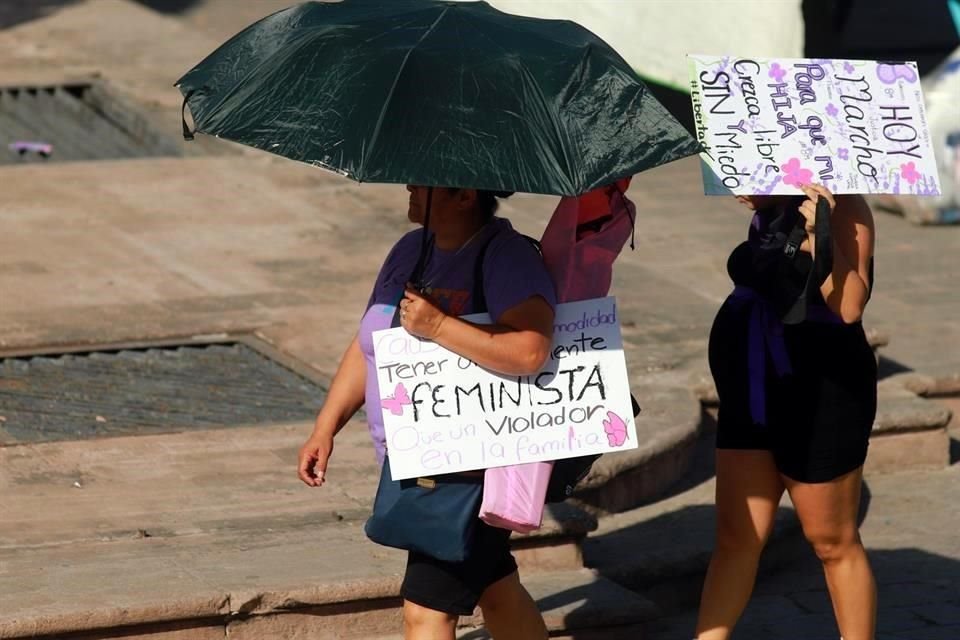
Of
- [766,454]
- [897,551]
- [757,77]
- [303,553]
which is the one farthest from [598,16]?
[897,551]

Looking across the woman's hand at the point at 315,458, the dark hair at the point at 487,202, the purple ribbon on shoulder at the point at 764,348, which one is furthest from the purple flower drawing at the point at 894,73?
the woman's hand at the point at 315,458

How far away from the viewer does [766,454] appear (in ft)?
16.3

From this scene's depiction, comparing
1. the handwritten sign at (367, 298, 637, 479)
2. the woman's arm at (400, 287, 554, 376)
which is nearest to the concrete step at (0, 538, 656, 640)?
the handwritten sign at (367, 298, 637, 479)

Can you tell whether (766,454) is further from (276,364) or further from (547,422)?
(276,364)

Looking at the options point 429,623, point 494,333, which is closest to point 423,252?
point 494,333

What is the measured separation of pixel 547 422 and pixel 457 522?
1.04 ft

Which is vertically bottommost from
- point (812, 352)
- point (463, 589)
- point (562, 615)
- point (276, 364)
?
point (276, 364)

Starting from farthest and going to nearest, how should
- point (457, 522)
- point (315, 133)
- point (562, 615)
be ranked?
point (562, 615), point (457, 522), point (315, 133)

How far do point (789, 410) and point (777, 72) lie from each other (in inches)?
34.7

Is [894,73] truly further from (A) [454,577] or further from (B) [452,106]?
(A) [454,577]

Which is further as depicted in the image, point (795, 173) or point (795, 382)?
point (795, 382)

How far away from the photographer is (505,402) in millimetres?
4414

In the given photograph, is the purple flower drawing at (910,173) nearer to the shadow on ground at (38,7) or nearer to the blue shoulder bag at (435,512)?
the blue shoulder bag at (435,512)

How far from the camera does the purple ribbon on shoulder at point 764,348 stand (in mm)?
4922
